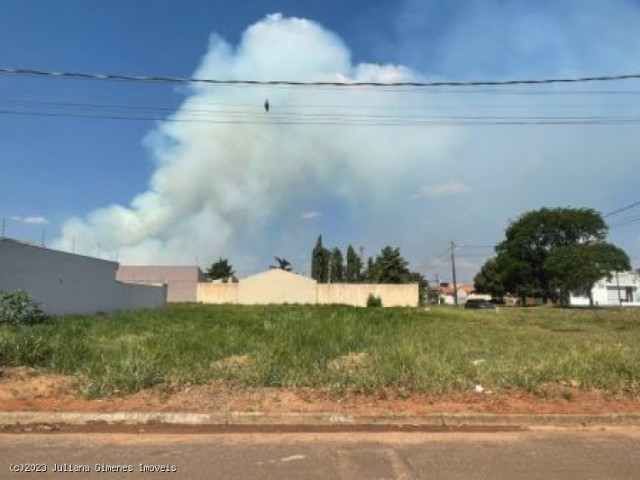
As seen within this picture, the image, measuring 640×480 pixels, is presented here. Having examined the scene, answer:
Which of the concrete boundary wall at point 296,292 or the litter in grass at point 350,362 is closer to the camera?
the litter in grass at point 350,362

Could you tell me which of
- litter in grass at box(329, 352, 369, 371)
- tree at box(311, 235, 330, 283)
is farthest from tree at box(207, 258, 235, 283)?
litter in grass at box(329, 352, 369, 371)

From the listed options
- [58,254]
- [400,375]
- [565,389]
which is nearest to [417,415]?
[400,375]

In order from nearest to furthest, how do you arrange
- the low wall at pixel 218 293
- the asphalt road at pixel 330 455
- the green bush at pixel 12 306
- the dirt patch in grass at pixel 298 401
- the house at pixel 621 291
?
1. the asphalt road at pixel 330 455
2. the dirt patch in grass at pixel 298 401
3. the green bush at pixel 12 306
4. the low wall at pixel 218 293
5. the house at pixel 621 291

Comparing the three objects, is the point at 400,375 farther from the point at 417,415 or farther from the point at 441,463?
the point at 441,463

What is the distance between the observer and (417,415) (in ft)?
31.9

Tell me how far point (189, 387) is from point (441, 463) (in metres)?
4.86

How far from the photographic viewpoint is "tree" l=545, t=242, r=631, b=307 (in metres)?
82.1

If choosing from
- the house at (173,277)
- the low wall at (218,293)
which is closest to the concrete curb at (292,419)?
the low wall at (218,293)

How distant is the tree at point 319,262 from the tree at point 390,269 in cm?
783

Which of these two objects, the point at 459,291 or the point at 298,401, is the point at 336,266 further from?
the point at 298,401

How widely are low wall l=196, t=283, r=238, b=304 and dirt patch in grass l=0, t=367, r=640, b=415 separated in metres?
69.8

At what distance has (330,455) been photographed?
7660mm

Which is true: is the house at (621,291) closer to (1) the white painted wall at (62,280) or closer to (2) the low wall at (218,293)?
(2) the low wall at (218,293)

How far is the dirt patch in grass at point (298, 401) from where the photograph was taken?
9898mm
